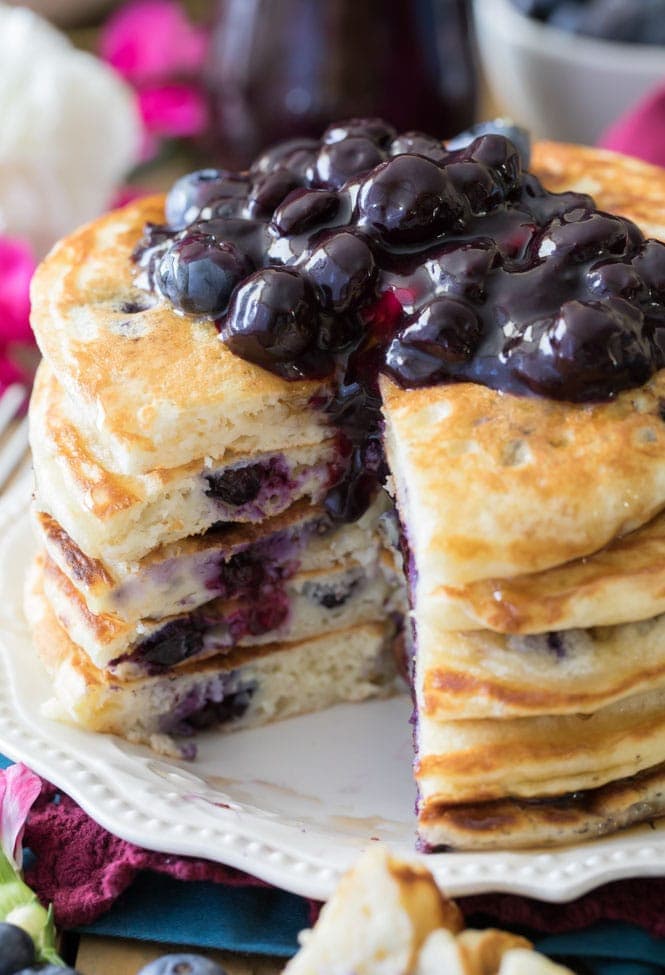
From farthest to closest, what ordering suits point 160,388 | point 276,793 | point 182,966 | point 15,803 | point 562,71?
point 562,71
point 276,793
point 160,388
point 15,803
point 182,966

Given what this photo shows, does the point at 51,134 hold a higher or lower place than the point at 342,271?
lower

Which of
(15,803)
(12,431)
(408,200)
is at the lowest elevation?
(12,431)

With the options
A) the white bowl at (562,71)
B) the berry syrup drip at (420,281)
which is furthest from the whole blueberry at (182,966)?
the white bowl at (562,71)

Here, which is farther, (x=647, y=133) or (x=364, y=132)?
(x=647, y=133)

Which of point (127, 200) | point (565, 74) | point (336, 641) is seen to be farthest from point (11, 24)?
point (336, 641)

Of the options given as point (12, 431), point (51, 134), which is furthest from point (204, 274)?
point (51, 134)

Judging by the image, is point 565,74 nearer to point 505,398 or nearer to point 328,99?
point 328,99

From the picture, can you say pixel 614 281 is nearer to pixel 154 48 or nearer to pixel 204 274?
pixel 204 274
